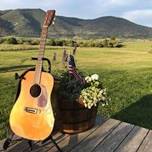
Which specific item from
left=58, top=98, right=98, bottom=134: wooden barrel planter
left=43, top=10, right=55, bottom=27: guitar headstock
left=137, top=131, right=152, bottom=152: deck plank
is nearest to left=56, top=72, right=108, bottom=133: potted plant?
left=58, top=98, right=98, bottom=134: wooden barrel planter

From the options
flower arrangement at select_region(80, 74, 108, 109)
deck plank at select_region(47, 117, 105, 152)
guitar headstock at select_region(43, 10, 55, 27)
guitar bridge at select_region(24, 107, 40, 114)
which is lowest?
deck plank at select_region(47, 117, 105, 152)

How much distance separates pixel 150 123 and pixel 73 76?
332 centimetres

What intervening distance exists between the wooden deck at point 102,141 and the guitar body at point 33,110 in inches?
13.9

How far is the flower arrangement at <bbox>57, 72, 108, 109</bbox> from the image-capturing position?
4805mm

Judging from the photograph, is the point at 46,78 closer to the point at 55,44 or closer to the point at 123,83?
the point at 123,83

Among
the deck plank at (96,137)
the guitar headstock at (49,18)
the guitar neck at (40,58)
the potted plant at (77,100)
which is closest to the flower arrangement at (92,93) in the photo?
the potted plant at (77,100)

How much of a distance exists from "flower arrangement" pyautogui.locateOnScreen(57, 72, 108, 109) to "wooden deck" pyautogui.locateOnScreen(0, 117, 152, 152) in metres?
0.49

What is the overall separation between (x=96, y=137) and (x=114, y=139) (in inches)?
10.4

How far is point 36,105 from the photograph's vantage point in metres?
4.28

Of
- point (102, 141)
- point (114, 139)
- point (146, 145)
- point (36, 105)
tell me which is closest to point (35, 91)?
point (36, 105)

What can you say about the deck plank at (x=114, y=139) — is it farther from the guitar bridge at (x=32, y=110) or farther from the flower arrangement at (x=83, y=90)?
the guitar bridge at (x=32, y=110)

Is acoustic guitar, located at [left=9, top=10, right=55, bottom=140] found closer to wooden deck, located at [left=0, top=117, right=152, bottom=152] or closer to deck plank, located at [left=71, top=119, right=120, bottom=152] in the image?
wooden deck, located at [left=0, top=117, right=152, bottom=152]

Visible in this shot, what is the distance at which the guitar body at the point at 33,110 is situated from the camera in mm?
4223

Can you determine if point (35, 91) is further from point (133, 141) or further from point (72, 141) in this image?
point (133, 141)
